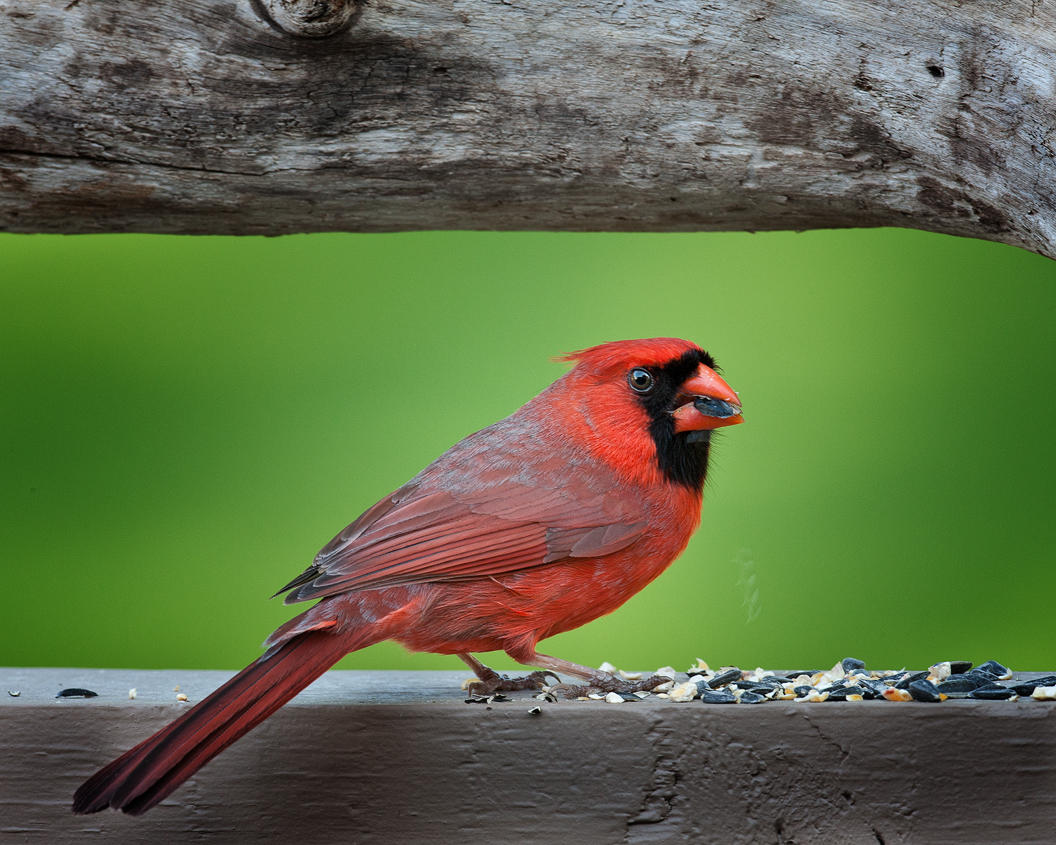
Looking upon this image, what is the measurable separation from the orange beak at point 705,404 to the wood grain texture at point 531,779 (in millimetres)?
547

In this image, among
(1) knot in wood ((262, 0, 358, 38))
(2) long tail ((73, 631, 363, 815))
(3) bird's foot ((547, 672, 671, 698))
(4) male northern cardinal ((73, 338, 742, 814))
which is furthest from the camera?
(3) bird's foot ((547, 672, 671, 698))

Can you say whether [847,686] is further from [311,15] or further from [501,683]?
[311,15]

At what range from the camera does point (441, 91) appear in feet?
6.36

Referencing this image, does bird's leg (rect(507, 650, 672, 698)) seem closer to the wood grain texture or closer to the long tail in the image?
the wood grain texture

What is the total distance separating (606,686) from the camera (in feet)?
7.10

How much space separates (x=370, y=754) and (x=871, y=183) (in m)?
1.10

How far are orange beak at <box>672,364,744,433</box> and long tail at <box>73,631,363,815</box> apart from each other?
31.2 inches

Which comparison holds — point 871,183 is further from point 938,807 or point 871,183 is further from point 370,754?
point 370,754

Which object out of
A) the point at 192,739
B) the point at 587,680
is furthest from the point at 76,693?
the point at 587,680

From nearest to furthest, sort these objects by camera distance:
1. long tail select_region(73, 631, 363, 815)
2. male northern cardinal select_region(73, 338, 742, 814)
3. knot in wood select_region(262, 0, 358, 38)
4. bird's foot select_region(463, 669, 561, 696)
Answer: long tail select_region(73, 631, 363, 815)
knot in wood select_region(262, 0, 358, 38)
male northern cardinal select_region(73, 338, 742, 814)
bird's foot select_region(463, 669, 561, 696)

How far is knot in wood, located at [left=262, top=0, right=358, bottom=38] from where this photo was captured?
185 cm

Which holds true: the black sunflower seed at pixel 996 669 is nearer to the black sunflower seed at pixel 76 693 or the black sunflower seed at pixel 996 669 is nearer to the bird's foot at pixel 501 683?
the bird's foot at pixel 501 683

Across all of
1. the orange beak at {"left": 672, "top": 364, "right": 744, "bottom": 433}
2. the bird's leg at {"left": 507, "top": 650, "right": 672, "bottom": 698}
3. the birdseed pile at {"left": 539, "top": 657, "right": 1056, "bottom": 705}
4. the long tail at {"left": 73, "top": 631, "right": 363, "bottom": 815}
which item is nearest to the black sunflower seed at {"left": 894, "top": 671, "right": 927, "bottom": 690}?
the birdseed pile at {"left": 539, "top": 657, "right": 1056, "bottom": 705}

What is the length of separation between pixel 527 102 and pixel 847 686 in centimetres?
102
